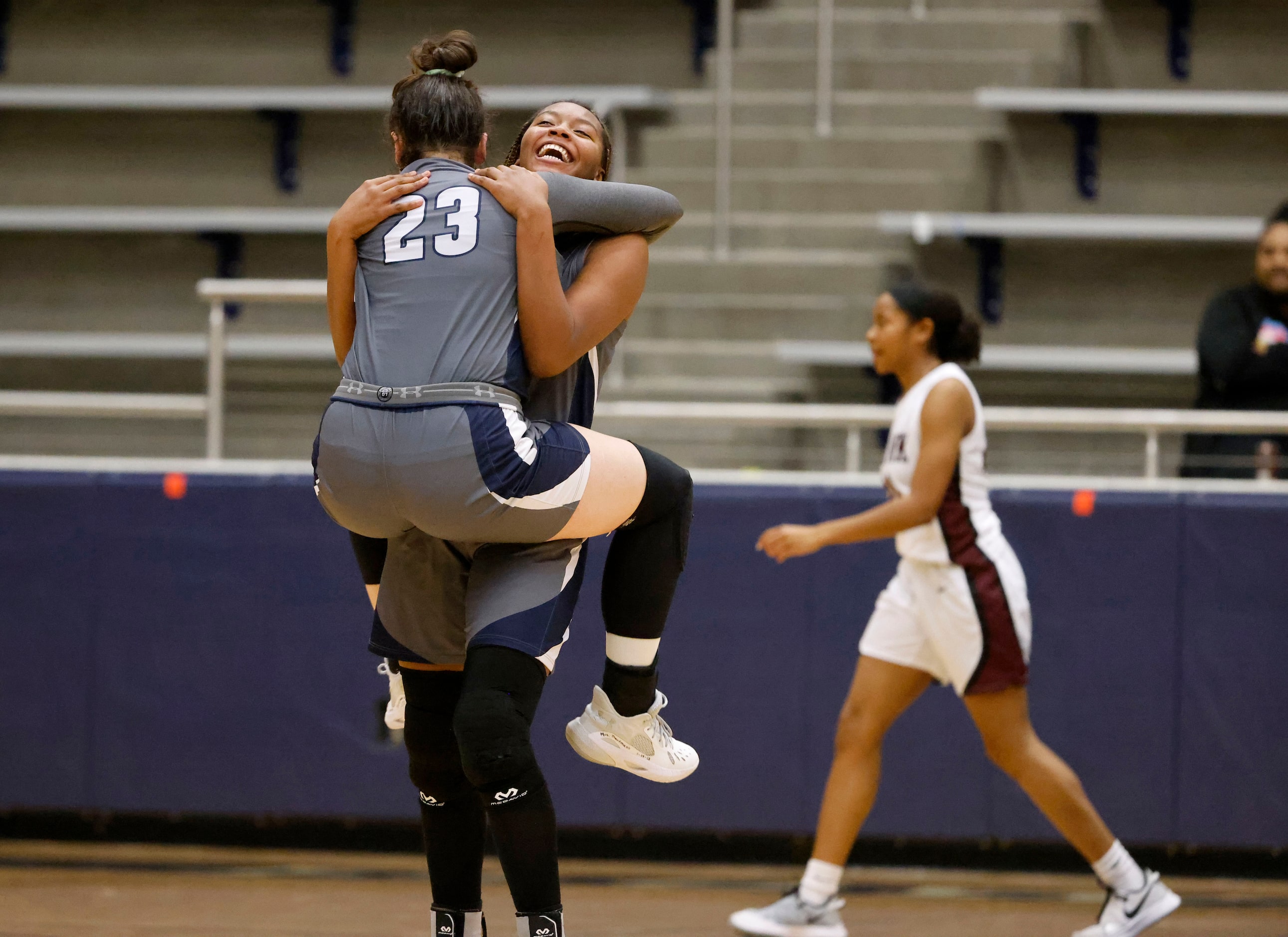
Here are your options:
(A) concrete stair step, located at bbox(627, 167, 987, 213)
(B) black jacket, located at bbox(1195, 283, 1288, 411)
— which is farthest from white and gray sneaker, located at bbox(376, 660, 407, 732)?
(A) concrete stair step, located at bbox(627, 167, 987, 213)

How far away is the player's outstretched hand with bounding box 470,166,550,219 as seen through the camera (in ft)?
7.77

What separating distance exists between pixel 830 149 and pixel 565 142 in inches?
192

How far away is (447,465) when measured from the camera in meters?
2.31

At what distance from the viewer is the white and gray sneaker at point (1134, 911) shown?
13.3ft

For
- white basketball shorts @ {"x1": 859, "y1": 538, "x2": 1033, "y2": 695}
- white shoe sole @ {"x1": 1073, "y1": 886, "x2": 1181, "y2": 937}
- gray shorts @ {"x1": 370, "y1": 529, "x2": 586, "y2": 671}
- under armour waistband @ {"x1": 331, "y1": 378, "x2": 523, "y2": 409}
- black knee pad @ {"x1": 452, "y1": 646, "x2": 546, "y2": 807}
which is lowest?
white shoe sole @ {"x1": 1073, "y1": 886, "x2": 1181, "y2": 937}

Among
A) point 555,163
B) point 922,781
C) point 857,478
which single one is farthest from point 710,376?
point 555,163

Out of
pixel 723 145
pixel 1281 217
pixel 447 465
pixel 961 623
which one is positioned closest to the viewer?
pixel 447 465

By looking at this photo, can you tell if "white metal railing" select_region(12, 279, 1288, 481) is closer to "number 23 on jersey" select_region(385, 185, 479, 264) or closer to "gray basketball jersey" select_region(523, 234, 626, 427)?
"gray basketball jersey" select_region(523, 234, 626, 427)

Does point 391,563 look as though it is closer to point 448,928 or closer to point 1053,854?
point 448,928

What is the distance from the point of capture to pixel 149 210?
7863 mm

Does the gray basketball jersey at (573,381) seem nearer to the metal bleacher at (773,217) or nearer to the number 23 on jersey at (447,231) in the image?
the number 23 on jersey at (447,231)

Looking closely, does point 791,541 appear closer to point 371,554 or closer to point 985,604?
point 985,604

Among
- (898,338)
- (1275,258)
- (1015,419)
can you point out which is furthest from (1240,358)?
(898,338)

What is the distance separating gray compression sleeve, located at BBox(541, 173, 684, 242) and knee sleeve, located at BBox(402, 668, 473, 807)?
0.83m
